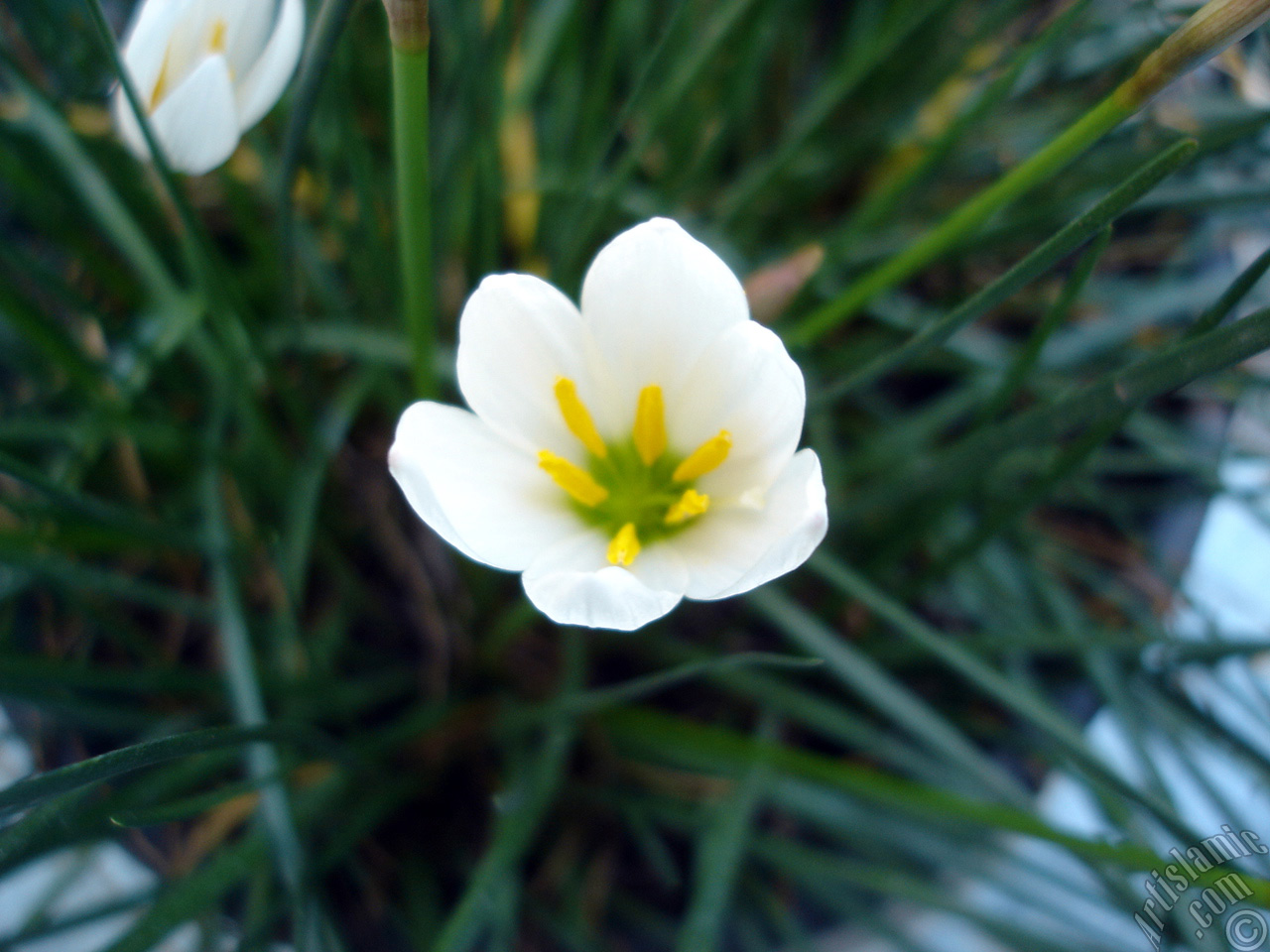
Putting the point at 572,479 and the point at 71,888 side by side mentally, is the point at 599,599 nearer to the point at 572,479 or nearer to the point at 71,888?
the point at 572,479

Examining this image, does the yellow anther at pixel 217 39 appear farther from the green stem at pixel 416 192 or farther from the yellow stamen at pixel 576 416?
the yellow stamen at pixel 576 416

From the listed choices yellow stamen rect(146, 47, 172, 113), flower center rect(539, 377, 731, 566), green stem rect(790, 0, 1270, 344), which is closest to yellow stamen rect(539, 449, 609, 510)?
flower center rect(539, 377, 731, 566)

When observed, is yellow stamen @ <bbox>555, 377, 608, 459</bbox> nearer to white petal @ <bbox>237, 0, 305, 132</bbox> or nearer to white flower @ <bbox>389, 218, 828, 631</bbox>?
white flower @ <bbox>389, 218, 828, 631</bbox>

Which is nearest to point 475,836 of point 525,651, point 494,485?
point 525,651

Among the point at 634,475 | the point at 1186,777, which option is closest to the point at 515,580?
the point at 634,475

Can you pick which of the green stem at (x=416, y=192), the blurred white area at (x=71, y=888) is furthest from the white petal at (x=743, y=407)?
the blurred white area at (x=71, y=888)
